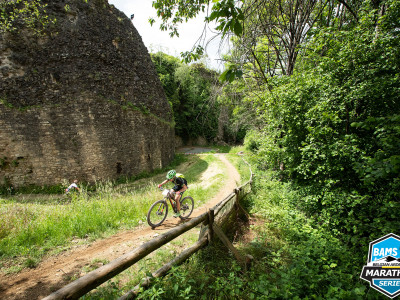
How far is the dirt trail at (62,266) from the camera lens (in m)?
2.99

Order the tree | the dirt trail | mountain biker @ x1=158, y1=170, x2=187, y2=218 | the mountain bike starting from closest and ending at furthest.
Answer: the dirt trail → the mountain bike → mountain biker @ x1=158, y1=170, x2=187, y2=218 → the tree

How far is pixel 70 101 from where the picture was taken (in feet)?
34.6

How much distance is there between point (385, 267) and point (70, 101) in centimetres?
1385

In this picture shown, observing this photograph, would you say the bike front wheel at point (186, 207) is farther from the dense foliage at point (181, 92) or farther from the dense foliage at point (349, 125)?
the dense foliage at point (181, 92)

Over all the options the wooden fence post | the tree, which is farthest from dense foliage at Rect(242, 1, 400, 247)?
the tree

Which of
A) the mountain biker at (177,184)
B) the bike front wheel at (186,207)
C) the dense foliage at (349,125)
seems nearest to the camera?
the dense foliage at (349,125)

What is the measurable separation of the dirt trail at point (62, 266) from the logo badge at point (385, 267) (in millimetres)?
4332

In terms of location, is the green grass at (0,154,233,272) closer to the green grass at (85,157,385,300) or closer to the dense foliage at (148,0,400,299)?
the green grass at (85,157,385,300)

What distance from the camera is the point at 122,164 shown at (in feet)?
41.3

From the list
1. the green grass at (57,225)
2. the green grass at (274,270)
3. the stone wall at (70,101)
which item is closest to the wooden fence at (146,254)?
the green grass at (274,270)

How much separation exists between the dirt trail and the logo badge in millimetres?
4332

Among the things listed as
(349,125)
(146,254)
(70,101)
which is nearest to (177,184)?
(146,254)

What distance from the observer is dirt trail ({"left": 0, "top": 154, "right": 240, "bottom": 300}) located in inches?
118

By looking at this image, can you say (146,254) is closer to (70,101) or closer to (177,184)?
(177,184)
